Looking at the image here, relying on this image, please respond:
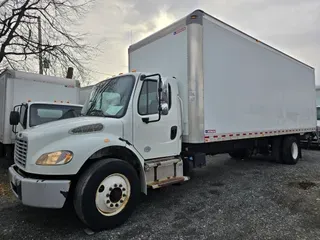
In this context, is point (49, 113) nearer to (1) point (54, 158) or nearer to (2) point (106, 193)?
(1) point (54, 158)

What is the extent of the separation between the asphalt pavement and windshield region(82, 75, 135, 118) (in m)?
1.83

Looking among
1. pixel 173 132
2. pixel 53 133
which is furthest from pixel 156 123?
pixel 53 133

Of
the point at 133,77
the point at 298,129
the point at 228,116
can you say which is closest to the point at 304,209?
the point at 228,116

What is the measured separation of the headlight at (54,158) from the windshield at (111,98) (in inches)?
42.2

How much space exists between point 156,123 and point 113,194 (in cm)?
147

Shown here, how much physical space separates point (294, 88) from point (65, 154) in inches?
314

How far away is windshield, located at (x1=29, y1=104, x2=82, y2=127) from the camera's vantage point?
6993 millimetres

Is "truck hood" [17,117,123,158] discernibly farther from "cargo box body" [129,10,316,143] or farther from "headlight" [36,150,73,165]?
"cargo box body" [129,10,316,143]

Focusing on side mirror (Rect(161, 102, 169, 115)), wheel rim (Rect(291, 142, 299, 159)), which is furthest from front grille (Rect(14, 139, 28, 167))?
wheel rim (Rect(291, 142, 299, 159))

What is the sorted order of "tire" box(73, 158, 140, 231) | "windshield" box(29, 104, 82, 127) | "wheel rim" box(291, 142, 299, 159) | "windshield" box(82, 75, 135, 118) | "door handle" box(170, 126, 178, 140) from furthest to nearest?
"wheel rim" box(291, 142, 299, 159) → "windshield" box(29, 104, 82, 127) → "door handle" box(170, 126, 178, 140) → "windshield" box(82, 75, 135, 118) → "tire" box(73, 158, 140, 231)

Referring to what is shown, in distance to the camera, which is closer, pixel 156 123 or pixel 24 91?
pixel 156 123

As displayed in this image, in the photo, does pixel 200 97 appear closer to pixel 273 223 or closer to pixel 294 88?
pixel 273 223

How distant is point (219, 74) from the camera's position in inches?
209

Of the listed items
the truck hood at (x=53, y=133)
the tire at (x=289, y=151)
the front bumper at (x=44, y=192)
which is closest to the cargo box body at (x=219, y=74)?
the tire at (x=289, y=151)
